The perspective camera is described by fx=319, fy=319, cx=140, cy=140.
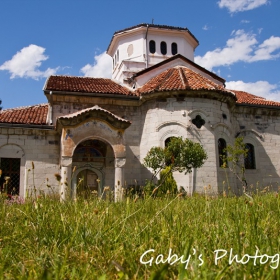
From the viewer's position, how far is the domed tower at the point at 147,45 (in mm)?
20172

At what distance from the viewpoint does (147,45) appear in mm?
20359

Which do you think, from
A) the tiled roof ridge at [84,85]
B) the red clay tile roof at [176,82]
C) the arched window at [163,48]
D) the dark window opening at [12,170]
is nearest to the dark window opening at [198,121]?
the red clay tile roof at [176,82]

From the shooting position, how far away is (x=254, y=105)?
17.2m

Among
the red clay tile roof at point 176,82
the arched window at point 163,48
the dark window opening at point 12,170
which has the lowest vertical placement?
the dark window opening at point 12,170

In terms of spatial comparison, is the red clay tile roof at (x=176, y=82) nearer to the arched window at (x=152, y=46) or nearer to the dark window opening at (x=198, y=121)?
the dark window opening at (x=198, y=121)

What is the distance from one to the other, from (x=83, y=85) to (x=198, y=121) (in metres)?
5.94

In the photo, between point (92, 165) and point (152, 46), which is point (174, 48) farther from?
point (92, 165)

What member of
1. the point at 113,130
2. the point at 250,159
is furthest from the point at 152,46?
the point at 113,130

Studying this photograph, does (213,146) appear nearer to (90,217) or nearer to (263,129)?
(263,129)

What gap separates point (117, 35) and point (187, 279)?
20.9 metres

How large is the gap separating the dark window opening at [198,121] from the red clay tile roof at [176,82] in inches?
53.3

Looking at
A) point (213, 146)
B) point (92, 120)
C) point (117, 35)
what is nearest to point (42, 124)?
point (92, 120)

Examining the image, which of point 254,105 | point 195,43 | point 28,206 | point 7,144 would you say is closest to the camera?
point 28,206

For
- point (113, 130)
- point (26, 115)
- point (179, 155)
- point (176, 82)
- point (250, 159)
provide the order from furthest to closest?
point (250, 159), point (26, 115), point (176, 82), point (113, 130), point (179, 155)
